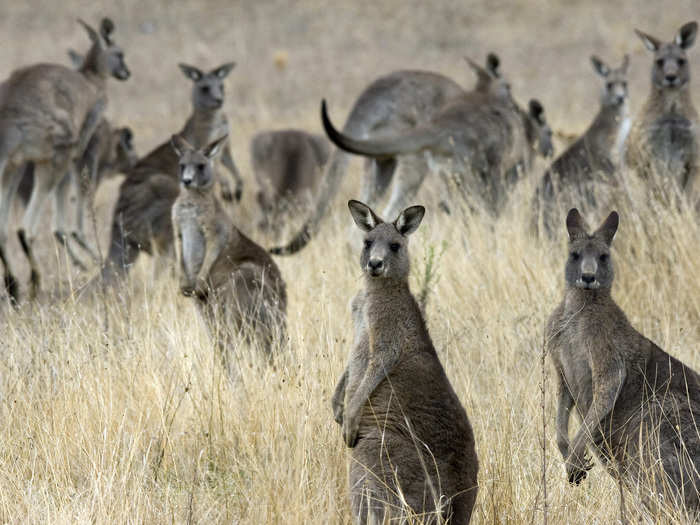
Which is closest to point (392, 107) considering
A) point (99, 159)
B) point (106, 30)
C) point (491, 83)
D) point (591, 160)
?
point (491, 83)

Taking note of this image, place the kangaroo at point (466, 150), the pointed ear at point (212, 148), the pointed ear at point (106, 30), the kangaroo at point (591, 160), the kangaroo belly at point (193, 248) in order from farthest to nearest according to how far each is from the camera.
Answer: the pointed ear at point (106, 30) → the kangaroo at point (466, 150) → the kangaroo at point (591, 160) → the pointed ear at point (212, 148) → the kangaroo belly at point (193, 248)

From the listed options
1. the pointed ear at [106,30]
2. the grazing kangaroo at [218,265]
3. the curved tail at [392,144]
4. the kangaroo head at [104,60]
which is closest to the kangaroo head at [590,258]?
the grazing kangaroo at [218,265]

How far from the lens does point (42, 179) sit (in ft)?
29.8

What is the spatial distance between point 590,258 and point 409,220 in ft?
2.33

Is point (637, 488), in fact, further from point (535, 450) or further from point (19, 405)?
point (19, 405)

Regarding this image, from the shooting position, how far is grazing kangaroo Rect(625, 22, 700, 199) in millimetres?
8086

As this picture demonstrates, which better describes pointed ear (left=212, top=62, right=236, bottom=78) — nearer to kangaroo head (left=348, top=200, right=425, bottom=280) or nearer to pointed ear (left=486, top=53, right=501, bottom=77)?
pointed ear (left=486, top=53, right=501, bottom=77)

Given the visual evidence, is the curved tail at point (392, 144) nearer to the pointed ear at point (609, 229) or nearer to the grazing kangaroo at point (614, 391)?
the pointed ear at point (609, 229)

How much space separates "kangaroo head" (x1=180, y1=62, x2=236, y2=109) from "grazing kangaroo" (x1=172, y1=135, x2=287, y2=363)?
3063 mm

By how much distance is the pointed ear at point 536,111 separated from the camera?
10758 mm

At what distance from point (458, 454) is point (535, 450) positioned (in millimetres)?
1026

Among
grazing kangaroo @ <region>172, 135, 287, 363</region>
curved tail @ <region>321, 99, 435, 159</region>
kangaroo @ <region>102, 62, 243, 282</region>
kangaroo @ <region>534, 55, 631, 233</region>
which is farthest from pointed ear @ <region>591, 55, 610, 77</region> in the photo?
grazing kangaroo @ <region>172, 135, 287, 363</region>

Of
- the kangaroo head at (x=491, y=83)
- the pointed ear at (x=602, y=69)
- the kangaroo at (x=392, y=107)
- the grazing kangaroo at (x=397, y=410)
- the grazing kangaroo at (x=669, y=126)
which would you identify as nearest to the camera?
the grazing kangaroo at (x=397, y=410)

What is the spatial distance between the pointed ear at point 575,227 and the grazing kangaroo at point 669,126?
3.54 meters
